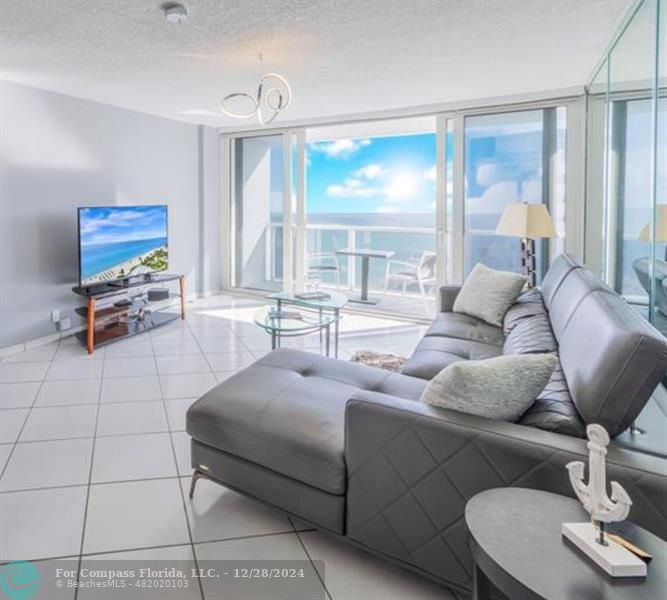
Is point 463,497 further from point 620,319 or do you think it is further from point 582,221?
point 582,221

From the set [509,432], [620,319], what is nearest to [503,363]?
[509,432]

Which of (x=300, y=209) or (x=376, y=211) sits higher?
(x=376, y=211)

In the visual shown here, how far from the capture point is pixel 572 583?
1.02 m

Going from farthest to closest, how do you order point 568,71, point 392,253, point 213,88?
point 392,253
point 213,88
point 568,71

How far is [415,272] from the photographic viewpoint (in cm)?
690

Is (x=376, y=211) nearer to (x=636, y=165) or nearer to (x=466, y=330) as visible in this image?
(x=466, y=330)

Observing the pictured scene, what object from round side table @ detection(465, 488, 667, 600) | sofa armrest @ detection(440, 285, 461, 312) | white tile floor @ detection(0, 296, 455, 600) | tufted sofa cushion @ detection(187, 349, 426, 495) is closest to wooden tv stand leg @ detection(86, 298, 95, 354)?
white tile floor @ detection(0, 296, 455, 600)

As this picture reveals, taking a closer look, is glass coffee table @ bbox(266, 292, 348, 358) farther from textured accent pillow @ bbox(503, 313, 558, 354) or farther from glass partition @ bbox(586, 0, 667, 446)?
glass partition @ bbox(586, 0, 667, 446)

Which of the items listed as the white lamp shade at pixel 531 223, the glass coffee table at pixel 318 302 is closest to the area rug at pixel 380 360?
the glass coffee table at pixel 318 302

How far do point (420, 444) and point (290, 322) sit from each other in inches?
88.9

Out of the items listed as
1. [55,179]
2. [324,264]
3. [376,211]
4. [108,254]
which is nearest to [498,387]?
[108,254]

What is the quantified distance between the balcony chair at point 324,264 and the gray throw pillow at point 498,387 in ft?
17.6

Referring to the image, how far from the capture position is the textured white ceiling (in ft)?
8.77

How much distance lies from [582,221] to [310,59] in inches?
107
